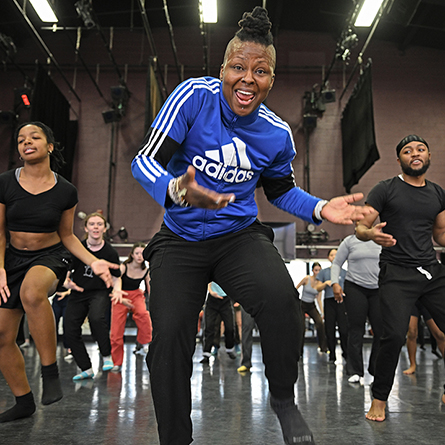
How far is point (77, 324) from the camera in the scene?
5.09 m

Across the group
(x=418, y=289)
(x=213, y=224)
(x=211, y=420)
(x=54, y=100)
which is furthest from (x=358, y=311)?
(x=54, y=100)

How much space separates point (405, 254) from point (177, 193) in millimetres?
2276

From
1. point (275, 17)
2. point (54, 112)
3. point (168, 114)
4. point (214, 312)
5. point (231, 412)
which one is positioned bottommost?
point (231, 412)

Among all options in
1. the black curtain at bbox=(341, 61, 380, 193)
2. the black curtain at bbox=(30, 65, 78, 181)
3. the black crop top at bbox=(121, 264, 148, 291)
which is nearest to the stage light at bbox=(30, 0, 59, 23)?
the black curtain at bbox=(30, 65, 78, 181)

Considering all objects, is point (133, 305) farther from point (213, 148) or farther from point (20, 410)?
point (213, 148)

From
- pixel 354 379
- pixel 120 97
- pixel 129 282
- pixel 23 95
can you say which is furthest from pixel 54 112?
pixel 354 379

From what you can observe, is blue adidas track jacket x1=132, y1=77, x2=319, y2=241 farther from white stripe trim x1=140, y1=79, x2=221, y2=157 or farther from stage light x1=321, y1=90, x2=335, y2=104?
stage light x1=321, y1=90, x2=335, y2=104

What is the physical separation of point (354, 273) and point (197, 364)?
2478 mm

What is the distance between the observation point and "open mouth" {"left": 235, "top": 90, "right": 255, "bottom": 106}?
1945 mm

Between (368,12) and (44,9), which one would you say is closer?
(368,12)

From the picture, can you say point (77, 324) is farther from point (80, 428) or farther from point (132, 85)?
point (132, 85)

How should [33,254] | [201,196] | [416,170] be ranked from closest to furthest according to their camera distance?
[201,196], [33,254], [416,170]

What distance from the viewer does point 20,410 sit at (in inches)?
121

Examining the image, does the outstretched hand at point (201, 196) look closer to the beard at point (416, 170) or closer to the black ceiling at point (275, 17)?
the beard at point (416, 170)
